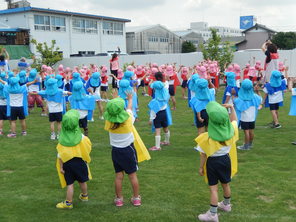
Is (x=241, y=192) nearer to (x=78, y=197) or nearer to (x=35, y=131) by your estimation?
(x=78, y=197)

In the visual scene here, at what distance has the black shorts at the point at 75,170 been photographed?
465 centimetres

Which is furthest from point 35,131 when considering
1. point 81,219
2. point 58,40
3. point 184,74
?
point 58,40

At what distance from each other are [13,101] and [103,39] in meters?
32.9

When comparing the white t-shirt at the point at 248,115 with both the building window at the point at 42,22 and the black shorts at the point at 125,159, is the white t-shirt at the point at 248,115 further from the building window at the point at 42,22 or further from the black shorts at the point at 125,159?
the building window at the point at 42,22

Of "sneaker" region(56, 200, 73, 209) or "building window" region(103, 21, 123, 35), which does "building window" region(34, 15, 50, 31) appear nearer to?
"building window" region(103, 21, 123, 35)

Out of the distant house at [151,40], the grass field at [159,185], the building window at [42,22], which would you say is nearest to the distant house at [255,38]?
the distant house at [151,40]

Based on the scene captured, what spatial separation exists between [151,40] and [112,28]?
10640 millimetres

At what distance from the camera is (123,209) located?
15.4ft

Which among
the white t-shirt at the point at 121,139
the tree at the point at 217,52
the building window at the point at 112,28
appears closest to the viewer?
the white t-shirt at the point at 121,139

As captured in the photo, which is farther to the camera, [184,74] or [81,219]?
[184,74]

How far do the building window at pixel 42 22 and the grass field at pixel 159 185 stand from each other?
2725cm

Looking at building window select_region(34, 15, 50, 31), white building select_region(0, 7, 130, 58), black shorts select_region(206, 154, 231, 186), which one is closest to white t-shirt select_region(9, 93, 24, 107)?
black shorts select_region(206, 154, 231, 186)

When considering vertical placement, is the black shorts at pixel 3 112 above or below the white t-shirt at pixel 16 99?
below

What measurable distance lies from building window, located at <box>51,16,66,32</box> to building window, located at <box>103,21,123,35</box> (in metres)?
6.26
